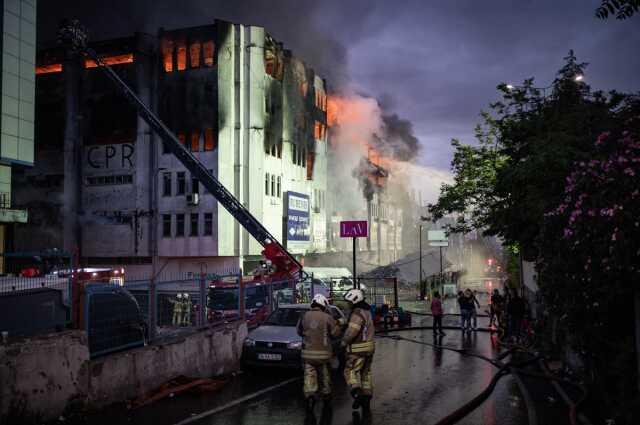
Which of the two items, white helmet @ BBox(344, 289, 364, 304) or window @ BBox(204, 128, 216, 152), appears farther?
window @ BBox(204, 128, 216, 152)

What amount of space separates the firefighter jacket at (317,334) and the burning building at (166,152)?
117ft

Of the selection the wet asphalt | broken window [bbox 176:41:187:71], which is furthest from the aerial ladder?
broken window [bbox 176:41:187:71]

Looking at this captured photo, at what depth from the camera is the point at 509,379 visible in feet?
39.4

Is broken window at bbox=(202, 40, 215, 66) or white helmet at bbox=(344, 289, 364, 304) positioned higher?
broken window at bbox=(202, 40, 215, 66)

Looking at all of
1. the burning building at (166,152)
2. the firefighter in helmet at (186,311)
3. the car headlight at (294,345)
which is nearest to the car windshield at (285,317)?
the car headlight at (294,345)

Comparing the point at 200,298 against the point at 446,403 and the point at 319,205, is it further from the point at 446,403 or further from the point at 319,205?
the point at 319,205

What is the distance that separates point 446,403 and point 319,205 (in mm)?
47655

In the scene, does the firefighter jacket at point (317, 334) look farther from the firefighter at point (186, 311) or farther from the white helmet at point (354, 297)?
the firefighter at point (186, 311)

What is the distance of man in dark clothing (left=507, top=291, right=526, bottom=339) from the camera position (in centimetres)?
1778

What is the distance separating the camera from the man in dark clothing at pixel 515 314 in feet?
58.3

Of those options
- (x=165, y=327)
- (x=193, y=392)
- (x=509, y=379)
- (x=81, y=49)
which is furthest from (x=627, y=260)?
(x=81, y=49)

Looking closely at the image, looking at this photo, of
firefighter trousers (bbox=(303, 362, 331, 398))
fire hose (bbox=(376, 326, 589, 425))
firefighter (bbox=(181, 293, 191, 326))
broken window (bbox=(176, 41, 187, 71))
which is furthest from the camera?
broken window (bbox=(176, 41, 187, 71))

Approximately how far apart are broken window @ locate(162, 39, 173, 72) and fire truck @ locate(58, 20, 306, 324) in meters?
10.4

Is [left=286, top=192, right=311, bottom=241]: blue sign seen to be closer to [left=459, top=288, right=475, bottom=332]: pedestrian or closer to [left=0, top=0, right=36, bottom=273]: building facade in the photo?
[left=0, top=0, right=36, bottom=273]: building facade
